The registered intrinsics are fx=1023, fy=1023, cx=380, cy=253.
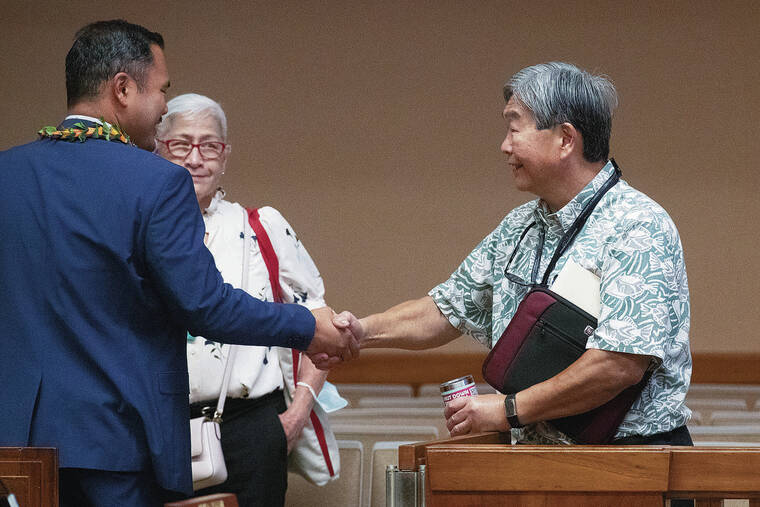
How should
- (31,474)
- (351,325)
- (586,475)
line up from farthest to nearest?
(351,325), (586,475), (31,474)

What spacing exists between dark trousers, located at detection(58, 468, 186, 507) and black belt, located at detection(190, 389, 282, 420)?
72cm

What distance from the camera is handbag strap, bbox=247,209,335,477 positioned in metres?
2.98

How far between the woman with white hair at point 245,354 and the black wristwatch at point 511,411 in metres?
0.88

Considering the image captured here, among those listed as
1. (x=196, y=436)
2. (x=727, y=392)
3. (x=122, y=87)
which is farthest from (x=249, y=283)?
(x=727, y=392)

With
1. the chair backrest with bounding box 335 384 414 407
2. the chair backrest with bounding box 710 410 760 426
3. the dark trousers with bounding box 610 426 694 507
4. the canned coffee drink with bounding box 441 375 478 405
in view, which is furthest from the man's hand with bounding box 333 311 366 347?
the chair backrest with bounding box 335 384 414 407

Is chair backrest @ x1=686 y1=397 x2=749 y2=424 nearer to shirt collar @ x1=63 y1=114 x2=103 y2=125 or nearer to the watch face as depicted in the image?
the watch face

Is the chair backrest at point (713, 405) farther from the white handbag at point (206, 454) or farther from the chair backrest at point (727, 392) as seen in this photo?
the white handbag at point (206, 454)

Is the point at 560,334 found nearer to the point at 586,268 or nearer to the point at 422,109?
the point at 586,268

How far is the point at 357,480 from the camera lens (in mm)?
3436

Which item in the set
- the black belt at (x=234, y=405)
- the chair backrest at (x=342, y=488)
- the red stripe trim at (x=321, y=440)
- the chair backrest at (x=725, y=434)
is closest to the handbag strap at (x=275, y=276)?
the red stripe trim at (x=321, y=440)

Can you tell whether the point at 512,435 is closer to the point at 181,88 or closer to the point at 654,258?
the point at 654,258

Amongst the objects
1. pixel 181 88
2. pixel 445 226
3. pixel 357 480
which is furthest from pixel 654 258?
pixel 181 88

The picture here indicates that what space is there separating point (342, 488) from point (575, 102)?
1.67 m

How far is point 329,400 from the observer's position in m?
3.13
